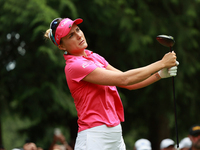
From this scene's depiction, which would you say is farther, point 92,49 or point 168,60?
point 92,49

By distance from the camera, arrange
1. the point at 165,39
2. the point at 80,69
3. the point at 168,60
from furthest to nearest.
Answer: the point at 165,39
the point at 80,69
the point at 168,60

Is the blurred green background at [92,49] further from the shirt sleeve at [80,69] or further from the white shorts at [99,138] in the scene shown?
the white shorts at [99,138]

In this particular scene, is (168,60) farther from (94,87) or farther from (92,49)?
(92,49)

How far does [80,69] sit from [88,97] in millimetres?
280

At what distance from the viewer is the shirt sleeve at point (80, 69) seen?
9.81 feet

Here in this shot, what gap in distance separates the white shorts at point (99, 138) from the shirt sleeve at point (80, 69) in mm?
511

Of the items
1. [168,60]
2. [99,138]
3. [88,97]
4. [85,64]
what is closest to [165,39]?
[168,60]

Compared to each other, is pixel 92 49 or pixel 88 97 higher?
pixel 92 49

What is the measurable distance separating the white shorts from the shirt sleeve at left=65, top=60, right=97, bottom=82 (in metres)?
0.51

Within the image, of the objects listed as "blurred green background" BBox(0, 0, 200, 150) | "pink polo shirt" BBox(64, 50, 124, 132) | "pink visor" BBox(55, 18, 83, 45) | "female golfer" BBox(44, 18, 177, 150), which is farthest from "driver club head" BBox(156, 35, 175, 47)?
"blurred green background" BBox(0, 0, 200, 150)

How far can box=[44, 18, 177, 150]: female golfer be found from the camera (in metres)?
2.92

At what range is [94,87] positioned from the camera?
10.1ft

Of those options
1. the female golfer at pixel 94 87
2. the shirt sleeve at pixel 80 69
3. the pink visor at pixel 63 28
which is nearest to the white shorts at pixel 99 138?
the female golfer at pixel 94 87

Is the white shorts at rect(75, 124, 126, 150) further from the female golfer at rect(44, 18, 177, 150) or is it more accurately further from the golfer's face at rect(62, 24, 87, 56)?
the golfer's face at rect(62, 24, 87, 56)
